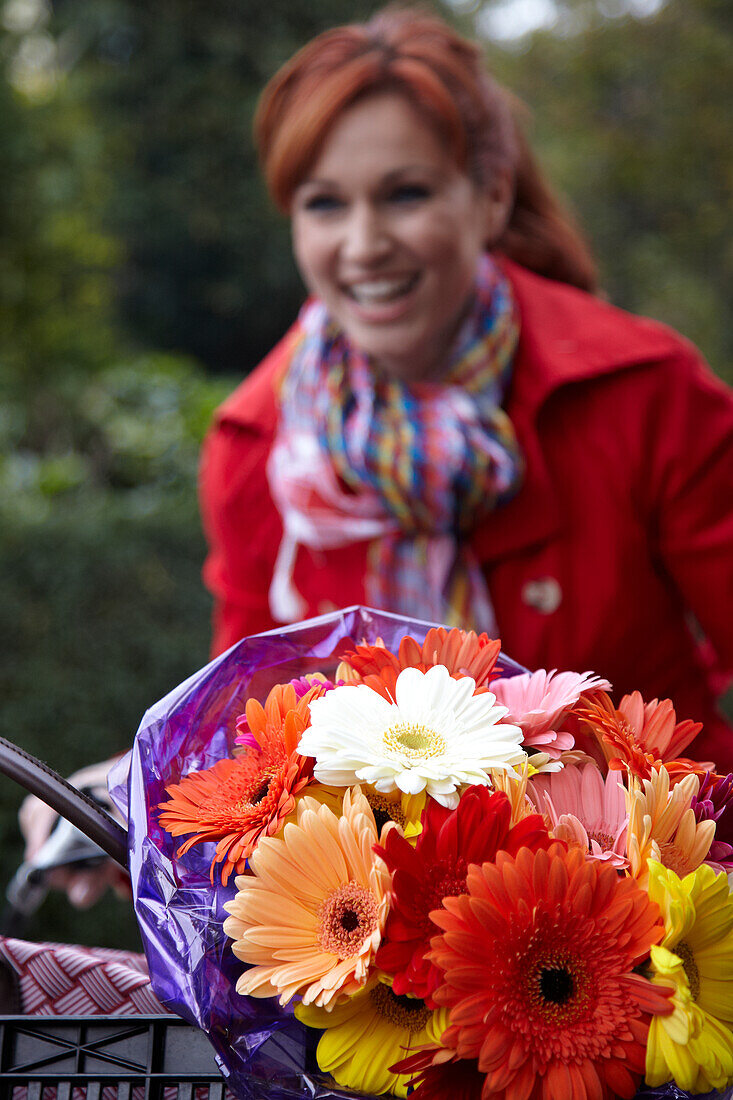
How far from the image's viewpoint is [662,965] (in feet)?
1.96

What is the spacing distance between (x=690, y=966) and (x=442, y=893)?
0.16 m

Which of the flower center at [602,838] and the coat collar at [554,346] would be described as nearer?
the flower center at [602,838]

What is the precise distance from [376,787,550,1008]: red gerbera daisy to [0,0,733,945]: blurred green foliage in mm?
2334

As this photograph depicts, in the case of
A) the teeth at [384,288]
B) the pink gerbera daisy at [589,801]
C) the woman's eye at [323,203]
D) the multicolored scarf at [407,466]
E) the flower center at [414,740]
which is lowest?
the multicolored scarf at [407,466]

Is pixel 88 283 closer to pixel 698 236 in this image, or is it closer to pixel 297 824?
pixel 698 236

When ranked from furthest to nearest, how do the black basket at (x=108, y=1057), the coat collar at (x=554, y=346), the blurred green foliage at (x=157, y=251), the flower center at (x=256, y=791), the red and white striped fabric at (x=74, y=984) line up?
the blurred green foliage at (x=157, y=251)
the coat collar at (x=554, y=346)
the red and white striped fabric at (x=74, y=984)
the black basket at (x=108, y=1057)
the flower center at (x=256, y=791)

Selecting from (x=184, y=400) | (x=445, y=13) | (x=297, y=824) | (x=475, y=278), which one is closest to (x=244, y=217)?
(x=445, y=13)

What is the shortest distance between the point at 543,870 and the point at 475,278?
1.43 meters

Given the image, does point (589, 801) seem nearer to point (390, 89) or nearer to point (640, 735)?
point (640, 735)

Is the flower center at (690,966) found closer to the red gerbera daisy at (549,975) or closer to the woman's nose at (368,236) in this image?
the red gerbera daisy at (549,975)

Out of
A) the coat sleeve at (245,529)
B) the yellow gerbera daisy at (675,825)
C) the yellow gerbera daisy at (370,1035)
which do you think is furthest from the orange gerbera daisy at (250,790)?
the coat sleeve at (245,529)

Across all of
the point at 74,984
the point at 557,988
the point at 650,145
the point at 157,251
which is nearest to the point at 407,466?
the point at 74,984

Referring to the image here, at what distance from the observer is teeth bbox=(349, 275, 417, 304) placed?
169 centimetres

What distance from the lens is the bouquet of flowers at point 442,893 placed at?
0.60 meters
